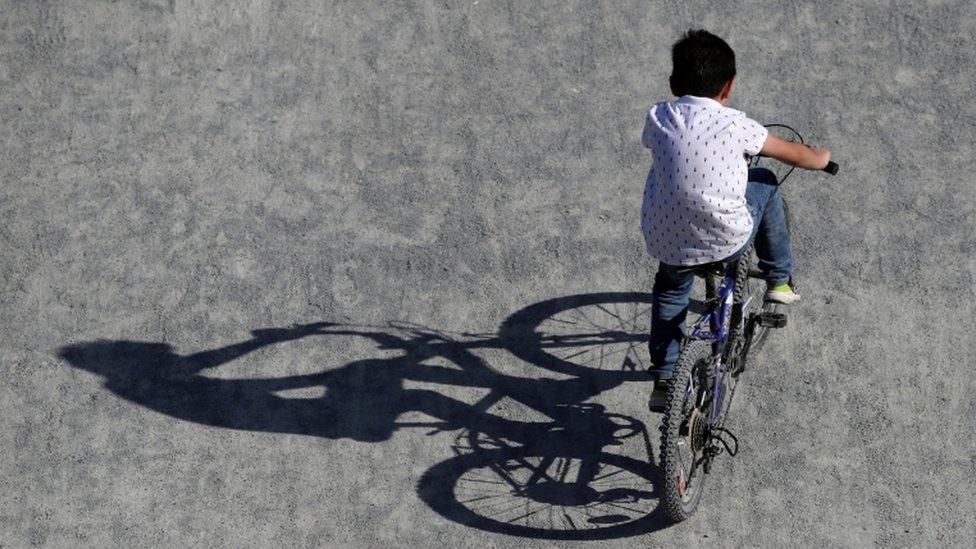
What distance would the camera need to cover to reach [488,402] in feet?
21.5

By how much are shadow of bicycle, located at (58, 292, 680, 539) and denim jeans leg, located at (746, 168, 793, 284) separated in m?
0.80

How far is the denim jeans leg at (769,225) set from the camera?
5.81m

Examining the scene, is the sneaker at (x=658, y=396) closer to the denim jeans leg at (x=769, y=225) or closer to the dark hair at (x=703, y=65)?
the denim jeans leg at (x=769, y=225)

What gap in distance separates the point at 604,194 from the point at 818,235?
121cm

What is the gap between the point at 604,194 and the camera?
7.38 m

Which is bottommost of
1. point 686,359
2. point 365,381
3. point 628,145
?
point 365,381

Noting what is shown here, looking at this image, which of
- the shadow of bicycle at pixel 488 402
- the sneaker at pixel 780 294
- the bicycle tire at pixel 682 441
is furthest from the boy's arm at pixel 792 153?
the shadow of bicycle at pixel 488 402

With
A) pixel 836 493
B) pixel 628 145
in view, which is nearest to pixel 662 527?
pixel 836 493

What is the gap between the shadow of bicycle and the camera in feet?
20.0

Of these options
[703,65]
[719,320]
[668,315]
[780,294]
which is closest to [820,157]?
[703,65]

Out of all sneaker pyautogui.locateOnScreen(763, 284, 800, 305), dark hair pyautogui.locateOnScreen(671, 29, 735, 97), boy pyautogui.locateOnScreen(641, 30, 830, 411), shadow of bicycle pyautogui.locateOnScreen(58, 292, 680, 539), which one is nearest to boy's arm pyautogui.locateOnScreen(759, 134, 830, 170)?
boy pyautogui.locateOnScreen(641, 30, 830, 411)

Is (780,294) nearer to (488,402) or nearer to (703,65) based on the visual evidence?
(488,402)

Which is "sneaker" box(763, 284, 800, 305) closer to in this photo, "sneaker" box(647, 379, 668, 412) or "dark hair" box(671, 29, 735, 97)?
"sneaker" box(647, 379, 668, 412)

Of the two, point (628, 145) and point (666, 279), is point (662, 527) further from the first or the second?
point (628, 145)
